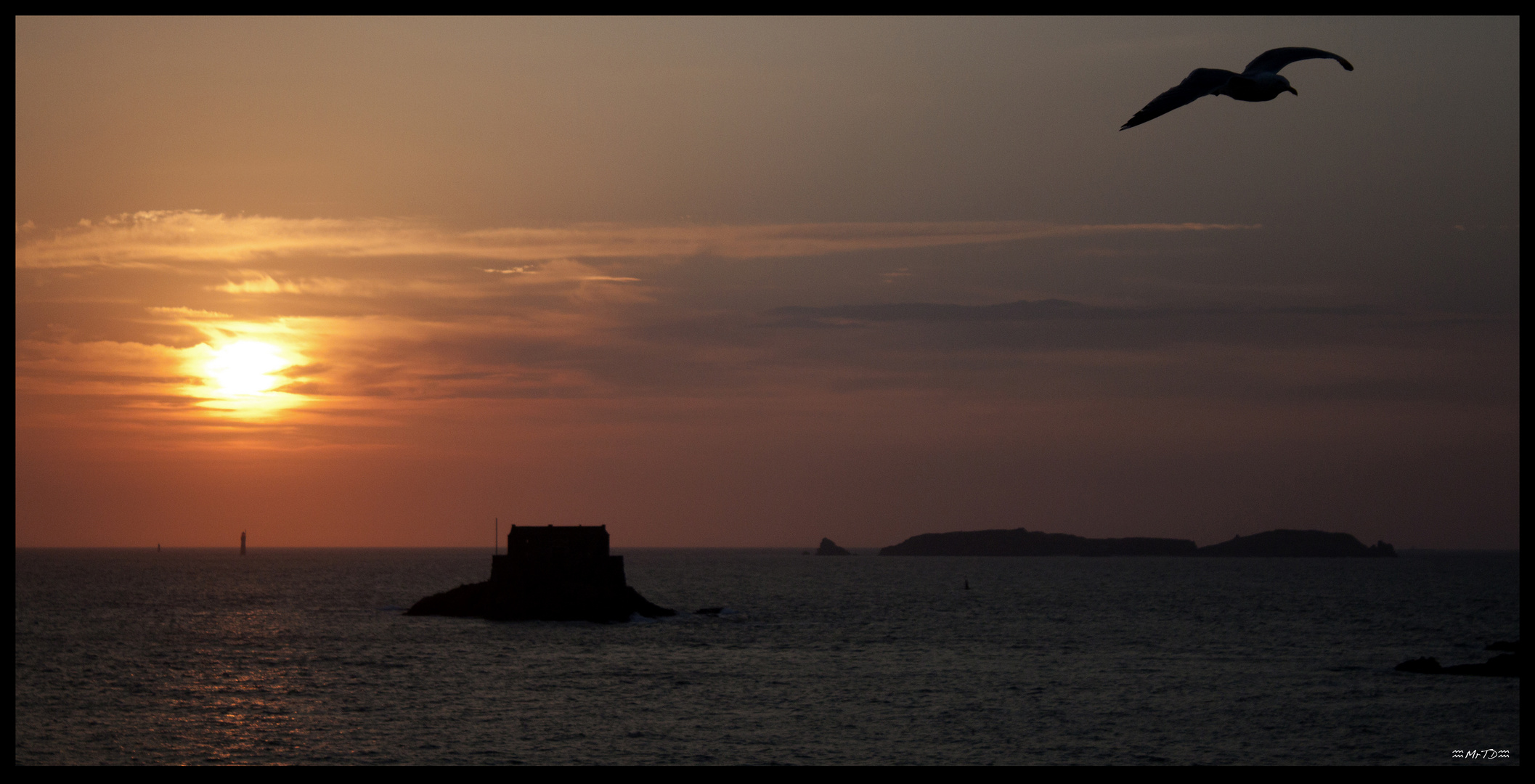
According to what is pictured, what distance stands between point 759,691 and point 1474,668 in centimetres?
3897

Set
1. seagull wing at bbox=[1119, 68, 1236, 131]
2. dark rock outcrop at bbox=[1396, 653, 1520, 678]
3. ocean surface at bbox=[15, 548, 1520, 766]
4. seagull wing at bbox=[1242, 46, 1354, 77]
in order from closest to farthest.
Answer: seagull wing at bbox=[1119, 68, 1236, 131] < seagull wing at bbox=[1242, 46, 1354, 77] < ocean surface at bbox=[15, 548, 1520, 766] < dark rock outcrop at bbox=[1396, 653, 1520, 678]

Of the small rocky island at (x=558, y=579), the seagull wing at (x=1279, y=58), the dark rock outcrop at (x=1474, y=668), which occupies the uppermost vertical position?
the seagull wing at (x=1279, y=58)

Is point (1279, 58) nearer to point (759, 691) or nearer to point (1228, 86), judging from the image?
point (1228, 86)

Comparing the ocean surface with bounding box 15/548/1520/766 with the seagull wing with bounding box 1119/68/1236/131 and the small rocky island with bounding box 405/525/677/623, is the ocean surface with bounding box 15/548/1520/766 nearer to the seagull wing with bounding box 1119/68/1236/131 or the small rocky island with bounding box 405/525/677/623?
the small rocky island with bounding box 405/525/677/623

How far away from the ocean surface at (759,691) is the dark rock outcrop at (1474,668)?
160cm

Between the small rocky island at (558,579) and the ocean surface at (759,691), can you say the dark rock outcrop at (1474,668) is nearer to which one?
the ocean surface at (759,691)

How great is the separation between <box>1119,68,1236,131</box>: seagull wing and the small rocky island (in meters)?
85.7

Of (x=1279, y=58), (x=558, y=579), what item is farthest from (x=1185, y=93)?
(x=558, y=579)

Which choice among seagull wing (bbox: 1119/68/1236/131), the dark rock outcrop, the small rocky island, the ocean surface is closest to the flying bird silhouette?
seagull wing (bbox: 1119/68/1236/131)

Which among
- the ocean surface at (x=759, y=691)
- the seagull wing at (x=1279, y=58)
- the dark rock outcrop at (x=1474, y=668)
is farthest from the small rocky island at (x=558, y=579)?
the seagull wing at (x=1279, y=58)

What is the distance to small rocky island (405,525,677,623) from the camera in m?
95.9

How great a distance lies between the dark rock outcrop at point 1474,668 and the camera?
7081 centimetres
